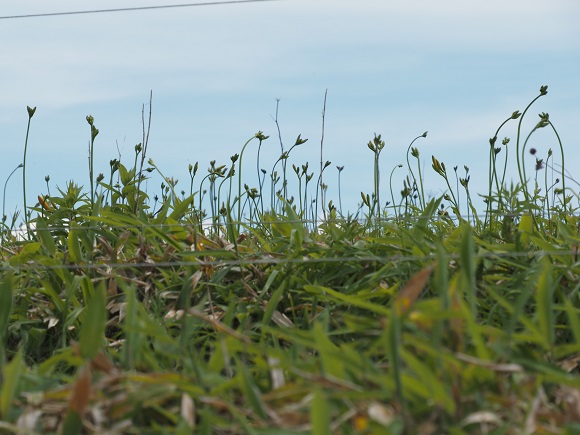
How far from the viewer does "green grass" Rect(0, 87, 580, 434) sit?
1378mm

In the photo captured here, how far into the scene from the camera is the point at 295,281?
260cm

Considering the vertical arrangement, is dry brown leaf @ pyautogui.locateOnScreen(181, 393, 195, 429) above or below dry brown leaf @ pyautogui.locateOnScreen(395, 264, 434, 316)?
below

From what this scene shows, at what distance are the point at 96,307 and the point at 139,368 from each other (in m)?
0.20

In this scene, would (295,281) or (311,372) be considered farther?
(295,281)

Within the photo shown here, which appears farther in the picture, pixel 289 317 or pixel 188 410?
pixel 289 317

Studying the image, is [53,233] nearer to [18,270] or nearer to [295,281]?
[18,270]

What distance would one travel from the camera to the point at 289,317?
260 centimetres

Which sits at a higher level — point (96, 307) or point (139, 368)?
point (96, 307)

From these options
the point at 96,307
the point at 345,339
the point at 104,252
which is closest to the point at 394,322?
the point at 96,307

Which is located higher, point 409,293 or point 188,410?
point 409,293

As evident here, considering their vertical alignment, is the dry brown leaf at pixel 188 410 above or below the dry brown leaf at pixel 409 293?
below

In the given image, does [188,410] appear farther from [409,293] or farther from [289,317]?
[289,317]

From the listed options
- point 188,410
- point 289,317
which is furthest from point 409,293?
point 289,317

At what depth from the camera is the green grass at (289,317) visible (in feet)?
4.52
